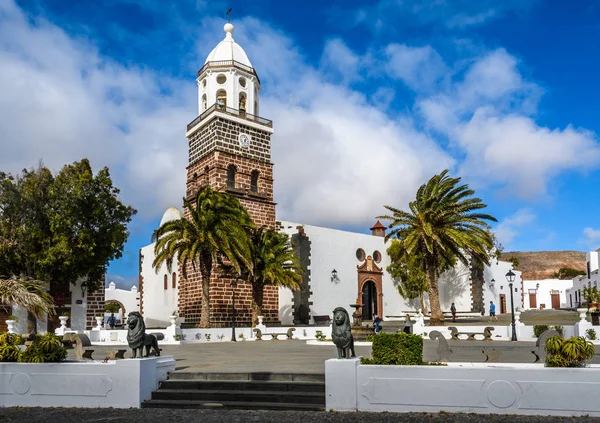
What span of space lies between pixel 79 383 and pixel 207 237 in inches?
559

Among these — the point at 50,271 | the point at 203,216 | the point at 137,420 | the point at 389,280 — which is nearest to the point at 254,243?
the point at 203,216

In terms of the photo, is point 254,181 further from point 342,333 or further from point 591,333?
point 342,333

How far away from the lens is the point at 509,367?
816 cm

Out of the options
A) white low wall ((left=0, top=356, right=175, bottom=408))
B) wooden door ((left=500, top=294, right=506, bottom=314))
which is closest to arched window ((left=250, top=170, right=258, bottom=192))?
white low wall ((left=0, top=356, right=175, bottom=408))

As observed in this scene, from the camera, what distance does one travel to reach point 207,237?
23.4 m

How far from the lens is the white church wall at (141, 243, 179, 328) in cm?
3194

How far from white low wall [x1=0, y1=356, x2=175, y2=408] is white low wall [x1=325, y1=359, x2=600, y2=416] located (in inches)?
121

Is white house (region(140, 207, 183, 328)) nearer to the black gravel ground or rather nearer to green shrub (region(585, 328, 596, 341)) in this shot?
green shrub (region(585, 328, 596, 341))

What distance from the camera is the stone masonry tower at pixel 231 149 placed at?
1127 inches

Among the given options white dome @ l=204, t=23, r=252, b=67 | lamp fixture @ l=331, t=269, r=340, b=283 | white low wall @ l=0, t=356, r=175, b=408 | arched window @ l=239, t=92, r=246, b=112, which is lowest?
white low wall @ l=0, t=356, r=175, b=408

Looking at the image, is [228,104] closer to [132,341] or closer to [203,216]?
[203,216]

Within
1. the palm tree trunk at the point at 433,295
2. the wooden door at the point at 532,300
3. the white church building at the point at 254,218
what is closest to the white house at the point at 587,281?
the wooden door at the point at 532,300

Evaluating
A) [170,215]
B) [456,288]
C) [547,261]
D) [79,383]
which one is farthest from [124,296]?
[547,261]

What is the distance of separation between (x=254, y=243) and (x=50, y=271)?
350 inches
